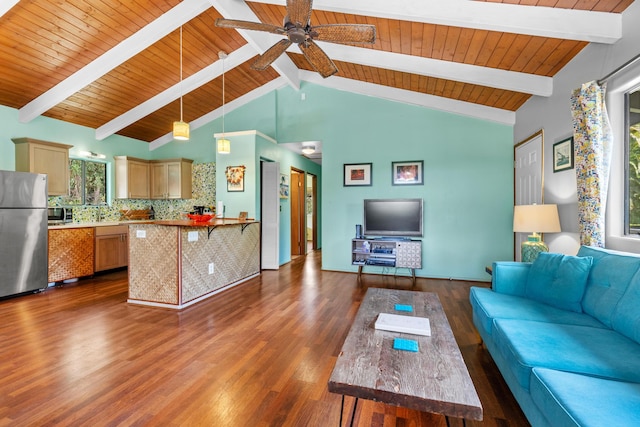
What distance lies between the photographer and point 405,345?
1.56 metres

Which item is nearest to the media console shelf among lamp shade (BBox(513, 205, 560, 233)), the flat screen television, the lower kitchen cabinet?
the flat screen television

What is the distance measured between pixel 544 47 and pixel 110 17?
4.73 meters

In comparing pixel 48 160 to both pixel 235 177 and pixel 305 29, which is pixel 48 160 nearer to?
pixel 235 177

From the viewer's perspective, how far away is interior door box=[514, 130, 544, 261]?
12.3ft

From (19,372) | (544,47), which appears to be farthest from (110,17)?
(544,47)

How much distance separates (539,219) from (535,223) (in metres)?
0.05

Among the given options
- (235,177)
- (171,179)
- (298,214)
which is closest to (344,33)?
(235,177)

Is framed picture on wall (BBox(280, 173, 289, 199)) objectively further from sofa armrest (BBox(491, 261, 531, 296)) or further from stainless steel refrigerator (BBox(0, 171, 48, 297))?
sofa armrest (BBox(491, 261, 531, 296))

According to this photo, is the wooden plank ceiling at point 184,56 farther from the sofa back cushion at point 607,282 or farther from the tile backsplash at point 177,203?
the sofa back cushion at point 607,282

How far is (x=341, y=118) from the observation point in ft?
18.2

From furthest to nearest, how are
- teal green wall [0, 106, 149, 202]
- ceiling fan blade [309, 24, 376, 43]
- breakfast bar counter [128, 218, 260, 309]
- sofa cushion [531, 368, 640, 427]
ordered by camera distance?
teal green wall [0, 106, 149, 202] < breakfast bar counter [128, 218, 260, 309] < ceiling fan blade [309, 24, 376, 43] < sofa cushion [531, 368, 640, 427]

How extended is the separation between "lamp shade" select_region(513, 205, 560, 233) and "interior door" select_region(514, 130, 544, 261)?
797 millimetres

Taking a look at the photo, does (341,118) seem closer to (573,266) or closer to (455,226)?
(455,226)

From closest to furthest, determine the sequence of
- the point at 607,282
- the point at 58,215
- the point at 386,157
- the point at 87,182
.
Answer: the point at 607,282 → the point at 58,215 → the point at 386,157 → the point at 87,182
